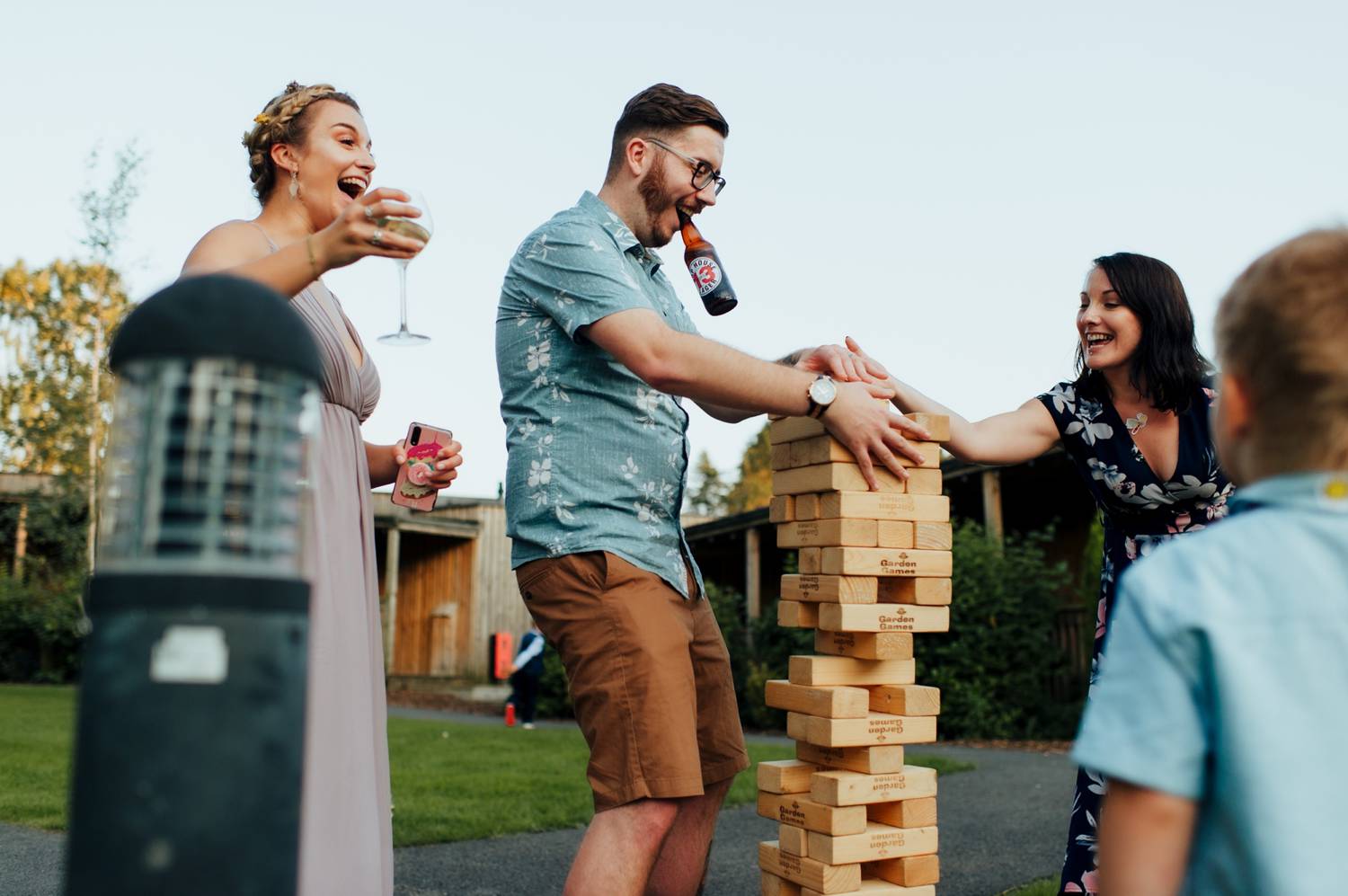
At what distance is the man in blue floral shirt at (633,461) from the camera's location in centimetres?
249

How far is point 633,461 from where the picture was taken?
269cm

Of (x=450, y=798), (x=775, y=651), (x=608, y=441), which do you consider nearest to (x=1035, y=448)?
(x=608, y=441)

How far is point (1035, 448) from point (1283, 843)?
2.36 metres

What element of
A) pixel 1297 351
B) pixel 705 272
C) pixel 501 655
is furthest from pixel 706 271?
pixel 501 655

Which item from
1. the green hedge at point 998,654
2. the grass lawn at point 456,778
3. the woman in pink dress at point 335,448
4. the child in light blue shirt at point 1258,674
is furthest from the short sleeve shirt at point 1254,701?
the green hedge at point 998,654

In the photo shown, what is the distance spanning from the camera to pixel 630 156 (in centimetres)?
296

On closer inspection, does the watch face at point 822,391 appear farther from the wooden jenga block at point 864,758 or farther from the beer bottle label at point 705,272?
the wooden jenga block at point 864,758

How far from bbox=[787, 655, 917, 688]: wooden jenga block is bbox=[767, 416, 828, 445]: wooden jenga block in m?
0.59

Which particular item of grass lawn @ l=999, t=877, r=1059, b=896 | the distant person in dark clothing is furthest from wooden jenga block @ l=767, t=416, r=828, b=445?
the distant person in dark clothing

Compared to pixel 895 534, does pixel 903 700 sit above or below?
below

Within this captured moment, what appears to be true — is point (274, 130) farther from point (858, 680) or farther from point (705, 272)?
point (858, 680)

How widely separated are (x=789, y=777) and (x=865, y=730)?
298 millimetres

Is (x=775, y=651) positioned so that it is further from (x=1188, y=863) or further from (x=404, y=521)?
(x=1188, y=863)

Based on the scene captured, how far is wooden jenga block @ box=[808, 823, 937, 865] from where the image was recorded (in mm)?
2850
